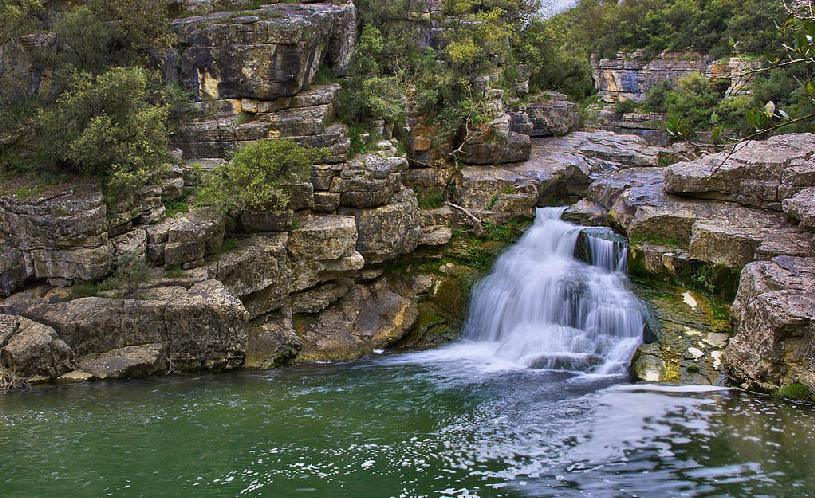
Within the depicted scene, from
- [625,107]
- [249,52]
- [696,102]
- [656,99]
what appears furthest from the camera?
[625,107]

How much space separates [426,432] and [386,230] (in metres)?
7.25

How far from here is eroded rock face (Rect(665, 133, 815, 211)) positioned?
53.1ft

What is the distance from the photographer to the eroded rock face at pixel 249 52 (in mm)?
17391

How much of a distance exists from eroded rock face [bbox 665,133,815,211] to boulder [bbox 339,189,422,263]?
23.4 feet

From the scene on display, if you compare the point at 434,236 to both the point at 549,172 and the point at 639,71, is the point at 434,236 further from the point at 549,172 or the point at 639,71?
the point at 639,71

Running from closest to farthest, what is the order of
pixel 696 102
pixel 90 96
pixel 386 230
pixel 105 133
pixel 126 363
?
pixel 126 363
pixel 105 133
pixel 90 96
pixel 386 230
pixel 696 102

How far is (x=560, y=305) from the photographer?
1596cm

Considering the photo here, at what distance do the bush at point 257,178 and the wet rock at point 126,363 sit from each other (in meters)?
3.42

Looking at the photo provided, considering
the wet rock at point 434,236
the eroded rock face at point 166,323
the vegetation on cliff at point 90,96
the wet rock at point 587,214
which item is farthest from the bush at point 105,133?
the wet rock at point 587,214

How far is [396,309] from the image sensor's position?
54.3ft

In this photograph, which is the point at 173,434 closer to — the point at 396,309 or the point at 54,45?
the point at 396,309

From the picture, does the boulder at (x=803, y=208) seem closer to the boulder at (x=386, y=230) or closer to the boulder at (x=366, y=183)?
the boulder at (x=386, y=230)

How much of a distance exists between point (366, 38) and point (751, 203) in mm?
11866

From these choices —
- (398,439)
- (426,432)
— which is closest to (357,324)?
(426,432)
